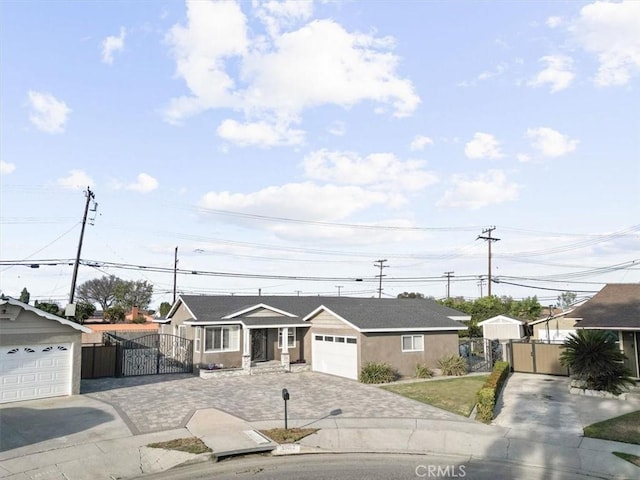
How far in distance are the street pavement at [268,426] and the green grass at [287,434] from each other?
31 centimetres

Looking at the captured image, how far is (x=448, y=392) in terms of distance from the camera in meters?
22.7

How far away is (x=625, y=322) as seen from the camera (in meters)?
24.2

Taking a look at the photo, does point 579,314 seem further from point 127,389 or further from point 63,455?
point 63,455

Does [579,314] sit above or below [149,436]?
above

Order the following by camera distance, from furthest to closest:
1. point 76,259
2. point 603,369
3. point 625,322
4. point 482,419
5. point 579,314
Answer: point 76,259
point 579,314
point 625,322
point 603,369
point 482,419

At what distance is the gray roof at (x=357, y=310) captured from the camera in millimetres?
28734

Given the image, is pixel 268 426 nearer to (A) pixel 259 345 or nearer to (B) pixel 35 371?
(B) pixel 35 371

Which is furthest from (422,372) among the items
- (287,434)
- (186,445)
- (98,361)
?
(98,361)

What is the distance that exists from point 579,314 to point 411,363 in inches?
429

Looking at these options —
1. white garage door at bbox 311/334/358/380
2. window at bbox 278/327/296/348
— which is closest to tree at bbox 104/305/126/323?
window at bbox 278/327/296/348

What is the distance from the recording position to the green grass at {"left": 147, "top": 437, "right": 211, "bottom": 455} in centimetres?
1342

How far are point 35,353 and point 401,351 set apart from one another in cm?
1910

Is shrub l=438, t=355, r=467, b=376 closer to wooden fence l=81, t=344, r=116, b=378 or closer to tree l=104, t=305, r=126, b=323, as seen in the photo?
wooden fence l=81, t=344, r=116, b=378

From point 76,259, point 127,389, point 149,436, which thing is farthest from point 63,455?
point 76,259
